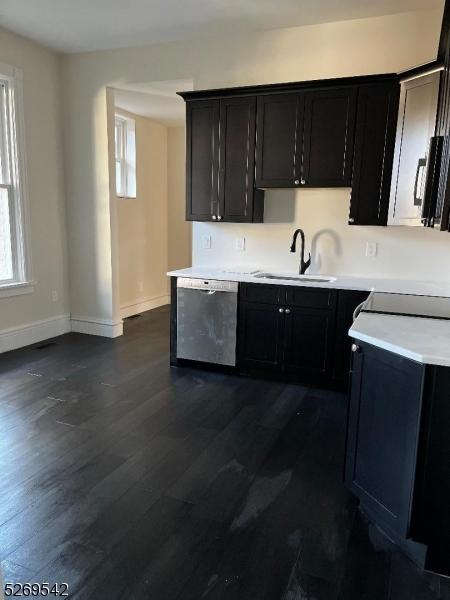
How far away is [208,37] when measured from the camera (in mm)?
3922

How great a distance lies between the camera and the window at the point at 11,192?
412cm

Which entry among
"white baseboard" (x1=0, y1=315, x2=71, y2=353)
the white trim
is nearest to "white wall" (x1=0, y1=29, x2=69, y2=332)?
"white baseboard" (x1=0, y1=315, x2=71, y2=353)

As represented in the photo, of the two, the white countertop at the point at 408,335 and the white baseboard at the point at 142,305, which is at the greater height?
the white countertop at the point at 408,335

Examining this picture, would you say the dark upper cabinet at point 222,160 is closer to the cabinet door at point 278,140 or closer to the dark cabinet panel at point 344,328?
the cabinet door at point 278,140

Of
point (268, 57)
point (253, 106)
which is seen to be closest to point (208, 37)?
Result: point (268, 57)

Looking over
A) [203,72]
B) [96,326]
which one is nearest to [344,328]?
[203,72]

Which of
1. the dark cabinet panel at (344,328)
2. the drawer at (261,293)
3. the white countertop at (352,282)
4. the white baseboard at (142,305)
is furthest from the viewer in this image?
the white baseboard at (142,305)

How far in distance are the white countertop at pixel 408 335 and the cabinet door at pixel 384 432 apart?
0.05 m

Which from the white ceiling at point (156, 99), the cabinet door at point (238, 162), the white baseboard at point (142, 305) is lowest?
the white baseboard at point (142, 305)

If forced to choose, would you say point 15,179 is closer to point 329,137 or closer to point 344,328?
point 329,137

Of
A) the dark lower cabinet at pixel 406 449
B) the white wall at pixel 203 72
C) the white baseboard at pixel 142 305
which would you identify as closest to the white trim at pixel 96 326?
the white wall at pixel 203 72

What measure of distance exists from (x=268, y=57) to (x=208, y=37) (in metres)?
0.61

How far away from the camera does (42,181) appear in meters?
4.54

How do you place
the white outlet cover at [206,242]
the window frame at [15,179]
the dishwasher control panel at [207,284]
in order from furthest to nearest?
the white outlet cover at [206,242], the window frame at [15,179], the dishwasher control panel at [207,284]
